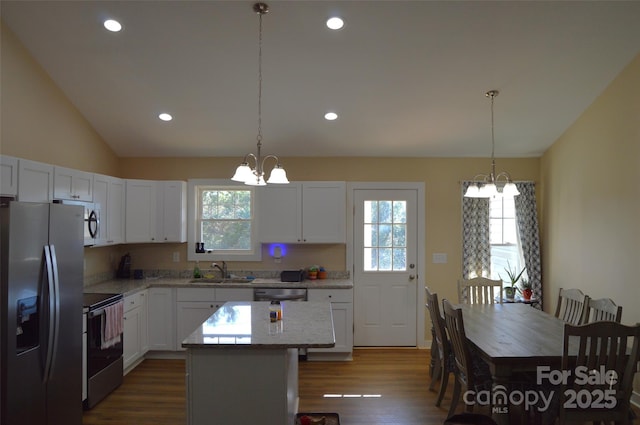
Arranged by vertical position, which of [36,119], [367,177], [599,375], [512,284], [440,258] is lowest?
[599,375]

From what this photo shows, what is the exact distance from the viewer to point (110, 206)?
4.29 metres

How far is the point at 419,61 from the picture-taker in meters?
3.38

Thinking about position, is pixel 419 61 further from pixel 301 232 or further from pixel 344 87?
pixel 301 232

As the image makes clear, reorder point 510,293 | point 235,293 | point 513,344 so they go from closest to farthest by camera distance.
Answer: point 513,344, point 235,293, point 510,293

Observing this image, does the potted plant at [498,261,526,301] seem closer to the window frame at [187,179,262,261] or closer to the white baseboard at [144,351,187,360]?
the window frame at [187,179,262,261]

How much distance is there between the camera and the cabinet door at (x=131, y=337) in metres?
3.98

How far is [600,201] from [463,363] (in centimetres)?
230

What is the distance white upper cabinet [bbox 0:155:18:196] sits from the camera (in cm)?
270

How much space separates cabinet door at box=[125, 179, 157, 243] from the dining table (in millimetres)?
3692

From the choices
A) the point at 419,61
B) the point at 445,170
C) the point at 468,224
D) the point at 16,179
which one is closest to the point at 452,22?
the point at 419,61

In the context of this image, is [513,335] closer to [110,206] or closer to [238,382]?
[238,382]

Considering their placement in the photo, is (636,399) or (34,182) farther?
(636,399)

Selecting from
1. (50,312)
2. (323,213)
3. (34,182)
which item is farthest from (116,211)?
(323,213)

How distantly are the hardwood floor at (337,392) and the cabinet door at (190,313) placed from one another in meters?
0.39
